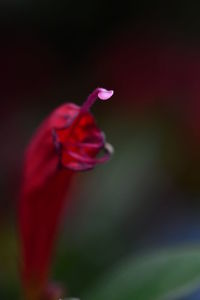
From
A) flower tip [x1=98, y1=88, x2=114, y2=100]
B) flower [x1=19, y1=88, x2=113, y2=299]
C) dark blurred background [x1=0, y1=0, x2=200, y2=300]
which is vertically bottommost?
dark blurred background [x1=0, y1=0, x2=200, y2=300]

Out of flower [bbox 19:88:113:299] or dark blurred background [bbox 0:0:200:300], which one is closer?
flower [bbox 19:88:113:299]

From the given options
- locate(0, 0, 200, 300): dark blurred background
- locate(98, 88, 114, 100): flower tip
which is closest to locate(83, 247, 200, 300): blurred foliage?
locate(0, 0, 200, 300): dark blurred background

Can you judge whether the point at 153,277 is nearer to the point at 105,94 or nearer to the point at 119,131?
the point at 105,94

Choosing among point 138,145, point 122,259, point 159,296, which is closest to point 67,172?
point 159,296

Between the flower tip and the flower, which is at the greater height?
the flower tip

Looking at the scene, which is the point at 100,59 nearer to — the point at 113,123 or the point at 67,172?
the point at 113,123

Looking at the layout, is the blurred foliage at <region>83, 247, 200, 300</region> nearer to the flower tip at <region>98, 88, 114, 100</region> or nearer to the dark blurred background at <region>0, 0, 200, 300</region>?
the dark blurred background at <region>0, 0, 200, 300</region>

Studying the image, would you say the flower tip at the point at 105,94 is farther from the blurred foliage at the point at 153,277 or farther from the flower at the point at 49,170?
the blurred foliage at the point at 153,277
